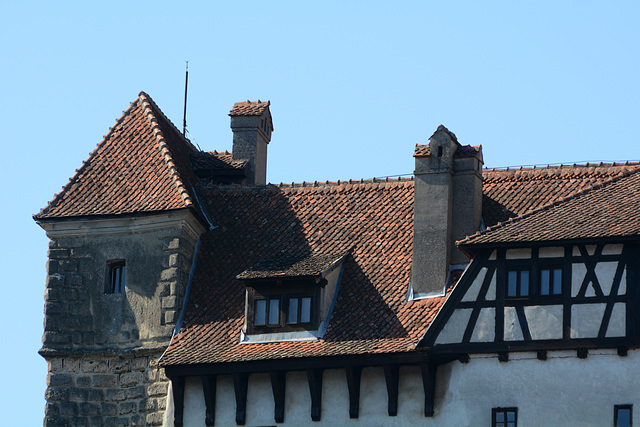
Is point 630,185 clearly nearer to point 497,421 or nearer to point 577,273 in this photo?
point 577,273

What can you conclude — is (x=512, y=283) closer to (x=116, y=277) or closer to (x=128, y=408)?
(x=128, y=408)

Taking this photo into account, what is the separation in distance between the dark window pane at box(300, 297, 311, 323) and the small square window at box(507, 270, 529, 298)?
4734 millimetres

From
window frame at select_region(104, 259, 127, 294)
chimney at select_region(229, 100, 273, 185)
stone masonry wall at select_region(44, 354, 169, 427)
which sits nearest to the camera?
stone masonry wall at select_region(44, 354, 169, 427)

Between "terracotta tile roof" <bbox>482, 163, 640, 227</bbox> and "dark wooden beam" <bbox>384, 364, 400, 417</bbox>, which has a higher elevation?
"terracotta tile roof" <bbox>482, 163, 640, 227</bbox>

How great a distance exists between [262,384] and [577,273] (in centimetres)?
742

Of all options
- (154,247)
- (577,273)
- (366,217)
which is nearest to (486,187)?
(366,217)

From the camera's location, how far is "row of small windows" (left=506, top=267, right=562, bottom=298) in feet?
113

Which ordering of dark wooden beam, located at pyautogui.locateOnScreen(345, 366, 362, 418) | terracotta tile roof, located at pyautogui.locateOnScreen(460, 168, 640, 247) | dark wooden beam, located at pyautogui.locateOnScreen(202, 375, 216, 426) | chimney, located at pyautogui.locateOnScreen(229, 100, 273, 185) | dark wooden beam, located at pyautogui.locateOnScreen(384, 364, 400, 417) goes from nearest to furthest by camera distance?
1. terracotta tile roof, located at pyautogui.locateOnScreen(460, 168, 640, 247)
2. dark wooden beam, located at pyautogui.locateOnScreen(384, 364, 400, 417)
3. dark wooden beam, located at pyautogui.locateOnScreen(345, 366, 362, 418)
4. dark wooden beam, located at pyautogui.locateOnScreen(202, 375, 216, 426)
5. chimney, located at pyautogui.locateOnScreen(229, 100, 273, 185)

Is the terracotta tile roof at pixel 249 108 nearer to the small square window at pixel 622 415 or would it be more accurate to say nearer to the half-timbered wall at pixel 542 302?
the half-timbered wall at pixel 542 302

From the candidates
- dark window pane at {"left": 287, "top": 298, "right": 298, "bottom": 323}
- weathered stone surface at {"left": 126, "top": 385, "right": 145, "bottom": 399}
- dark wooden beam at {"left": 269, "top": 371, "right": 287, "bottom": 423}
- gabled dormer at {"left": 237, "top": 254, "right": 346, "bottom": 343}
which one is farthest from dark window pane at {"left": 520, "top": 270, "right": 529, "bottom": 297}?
weathered stone surface at {"left": 126, "top": 385, "right": 145, "bottom": 399}

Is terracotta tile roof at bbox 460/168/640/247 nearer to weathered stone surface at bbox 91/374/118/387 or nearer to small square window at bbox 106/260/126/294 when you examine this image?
small square window at bbox 106/260/126/294

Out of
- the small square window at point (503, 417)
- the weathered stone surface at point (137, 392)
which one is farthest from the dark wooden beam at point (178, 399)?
the small square window at point (503, 417)

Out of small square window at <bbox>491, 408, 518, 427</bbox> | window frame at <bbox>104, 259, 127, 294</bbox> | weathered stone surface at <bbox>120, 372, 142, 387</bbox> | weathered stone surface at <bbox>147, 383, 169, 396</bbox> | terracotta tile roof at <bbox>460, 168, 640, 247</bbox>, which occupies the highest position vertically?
terracotta tile roof at <bbox>460, 168, 640, 247</bbox>

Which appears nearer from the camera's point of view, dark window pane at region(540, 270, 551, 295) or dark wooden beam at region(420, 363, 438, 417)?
dark window pane at region(540, 270, 551, 295)
